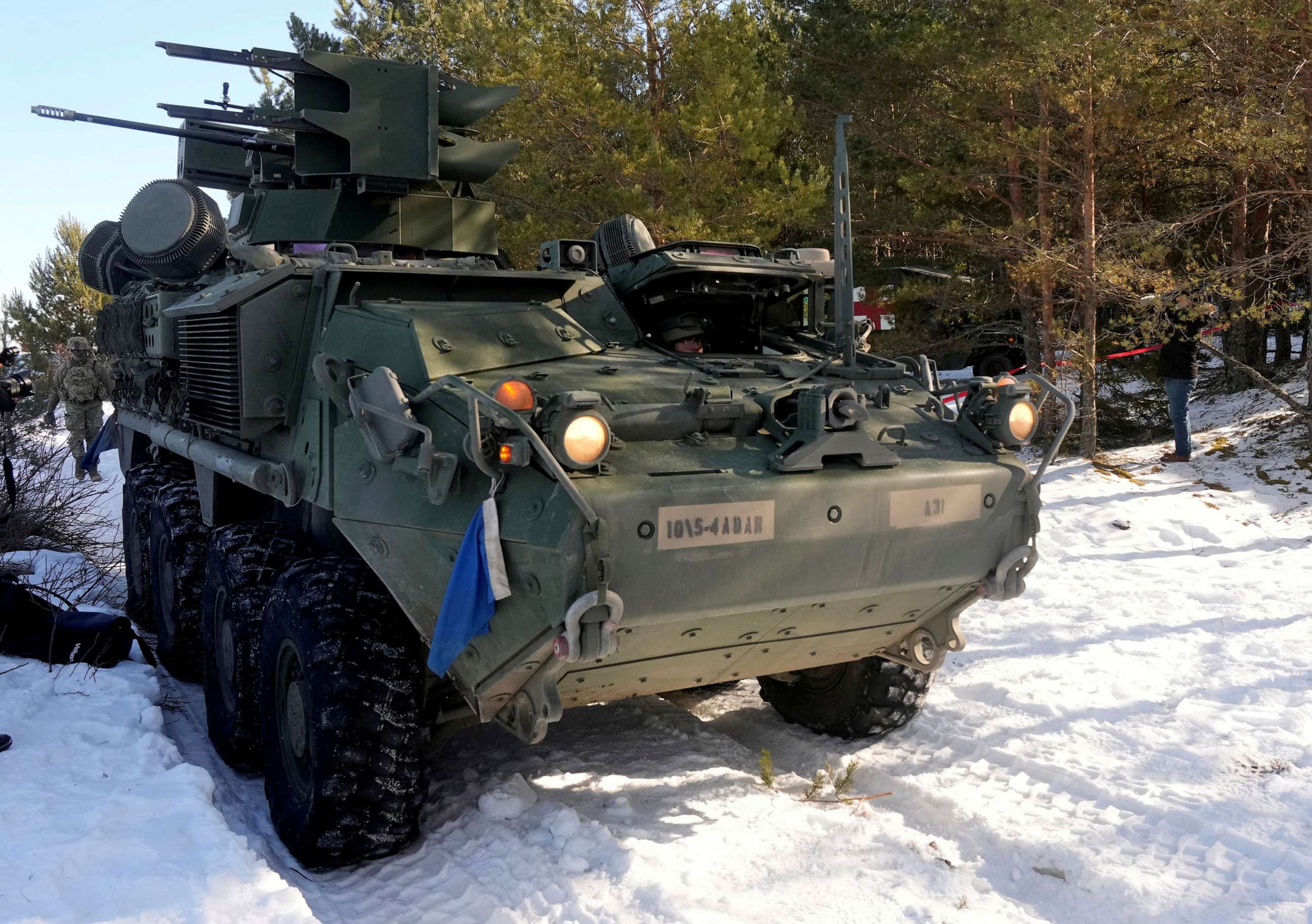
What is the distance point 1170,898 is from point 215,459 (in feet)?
14.1

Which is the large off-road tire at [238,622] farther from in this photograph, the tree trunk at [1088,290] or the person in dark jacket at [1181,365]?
the tree trunk at [1088,290]

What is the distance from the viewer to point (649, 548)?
134 inches

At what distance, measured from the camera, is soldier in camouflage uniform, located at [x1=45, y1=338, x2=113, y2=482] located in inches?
503

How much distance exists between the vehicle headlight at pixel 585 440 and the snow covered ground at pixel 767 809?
138 centimetres

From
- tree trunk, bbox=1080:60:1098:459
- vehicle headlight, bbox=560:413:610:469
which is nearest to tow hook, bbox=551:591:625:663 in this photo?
vehicle headlight, bbox=560:413:610:469

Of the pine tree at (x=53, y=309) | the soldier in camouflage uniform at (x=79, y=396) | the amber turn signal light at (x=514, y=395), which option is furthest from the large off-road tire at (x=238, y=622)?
the pine tree at (x=53, y=309)

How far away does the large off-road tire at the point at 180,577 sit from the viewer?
19.6 ft

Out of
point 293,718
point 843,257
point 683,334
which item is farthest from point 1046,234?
point 293,718

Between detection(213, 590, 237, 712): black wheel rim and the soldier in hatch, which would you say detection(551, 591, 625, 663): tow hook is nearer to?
the soldier in hatch

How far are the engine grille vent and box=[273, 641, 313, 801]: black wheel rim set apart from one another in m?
1.11

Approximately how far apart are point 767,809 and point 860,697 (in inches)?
37.2

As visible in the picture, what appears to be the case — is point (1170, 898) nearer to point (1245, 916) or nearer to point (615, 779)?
point (1245, 916)

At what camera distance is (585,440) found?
11.3ft

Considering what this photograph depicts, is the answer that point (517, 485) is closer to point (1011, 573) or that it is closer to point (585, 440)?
point (585, 440)
